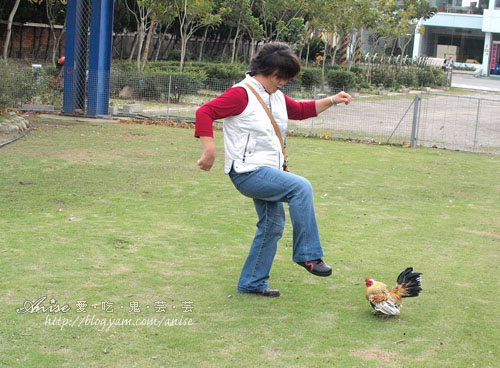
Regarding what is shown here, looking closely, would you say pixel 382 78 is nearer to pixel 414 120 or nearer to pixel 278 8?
pixel 278 8

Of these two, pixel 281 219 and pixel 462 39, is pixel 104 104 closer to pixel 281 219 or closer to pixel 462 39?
pixel 281 219

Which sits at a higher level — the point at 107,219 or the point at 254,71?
the point at 254,71

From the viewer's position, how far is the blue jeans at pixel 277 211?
173 inches

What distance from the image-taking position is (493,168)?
12.4 m

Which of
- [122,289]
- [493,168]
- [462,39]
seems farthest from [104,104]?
[462,39]

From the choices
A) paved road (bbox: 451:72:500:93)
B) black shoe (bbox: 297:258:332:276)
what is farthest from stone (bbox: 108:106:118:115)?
paved road (bbox: 451:72:500:93)

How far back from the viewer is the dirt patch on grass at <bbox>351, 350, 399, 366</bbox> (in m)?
3.82

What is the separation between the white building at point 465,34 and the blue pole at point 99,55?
181 ft

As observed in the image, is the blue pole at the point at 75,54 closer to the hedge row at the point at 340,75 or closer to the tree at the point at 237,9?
the hedge row at the point at 340,75

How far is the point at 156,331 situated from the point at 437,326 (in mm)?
1862

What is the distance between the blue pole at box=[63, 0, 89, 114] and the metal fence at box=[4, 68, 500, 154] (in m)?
0.88

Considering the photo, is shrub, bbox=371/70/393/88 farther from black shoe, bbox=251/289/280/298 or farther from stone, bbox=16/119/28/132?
black shoe, bbox=251/289/280/298

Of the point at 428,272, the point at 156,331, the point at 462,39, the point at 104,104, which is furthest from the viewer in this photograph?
the point at 462,39

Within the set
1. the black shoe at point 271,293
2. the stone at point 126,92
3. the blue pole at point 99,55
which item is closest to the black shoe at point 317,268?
the black shoe at point 271,293
